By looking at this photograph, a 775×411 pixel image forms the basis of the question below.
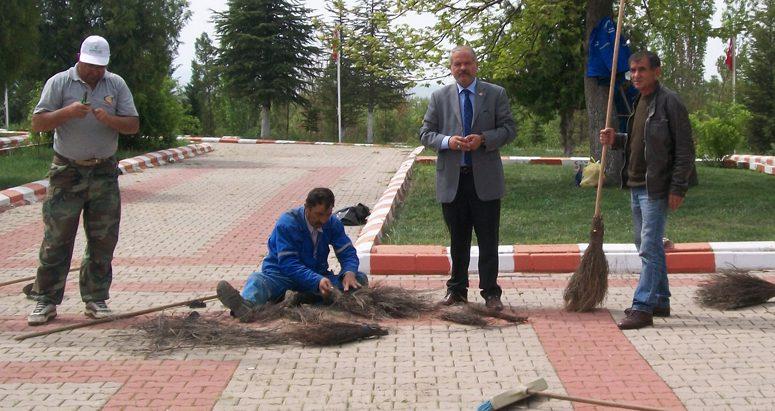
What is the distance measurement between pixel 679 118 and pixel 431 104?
6.22 feet

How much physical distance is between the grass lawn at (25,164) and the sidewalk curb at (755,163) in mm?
12527

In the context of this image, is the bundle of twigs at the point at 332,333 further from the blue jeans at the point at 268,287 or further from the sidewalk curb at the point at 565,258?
the sidewalk curb at the point at 565,258

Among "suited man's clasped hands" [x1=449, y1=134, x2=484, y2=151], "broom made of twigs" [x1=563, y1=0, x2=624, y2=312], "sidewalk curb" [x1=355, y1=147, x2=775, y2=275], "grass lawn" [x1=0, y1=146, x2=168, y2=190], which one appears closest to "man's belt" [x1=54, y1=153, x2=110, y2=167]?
"suited man's clasped hands" [x1=449, y1=134, x2=484, y2=151]

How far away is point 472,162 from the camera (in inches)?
308

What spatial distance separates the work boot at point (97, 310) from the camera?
24.7 feet

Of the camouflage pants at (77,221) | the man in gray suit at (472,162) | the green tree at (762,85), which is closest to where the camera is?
the camouflage pants at (77,221)

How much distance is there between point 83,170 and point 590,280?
383 centimetres

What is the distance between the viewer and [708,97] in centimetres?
4019

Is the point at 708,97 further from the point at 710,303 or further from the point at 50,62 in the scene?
the point at 710,303

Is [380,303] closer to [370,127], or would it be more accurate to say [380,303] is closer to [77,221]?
[77,221]

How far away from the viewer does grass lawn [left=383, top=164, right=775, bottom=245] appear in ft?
35.9

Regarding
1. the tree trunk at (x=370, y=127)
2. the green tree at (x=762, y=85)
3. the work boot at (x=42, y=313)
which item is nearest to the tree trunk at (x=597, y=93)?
the work boot at (x=42, y=313)

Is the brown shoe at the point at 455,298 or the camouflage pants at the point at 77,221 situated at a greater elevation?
the camouflage pants at the point at 77,221

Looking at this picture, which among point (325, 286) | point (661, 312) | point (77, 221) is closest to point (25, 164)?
point (77, 221)
